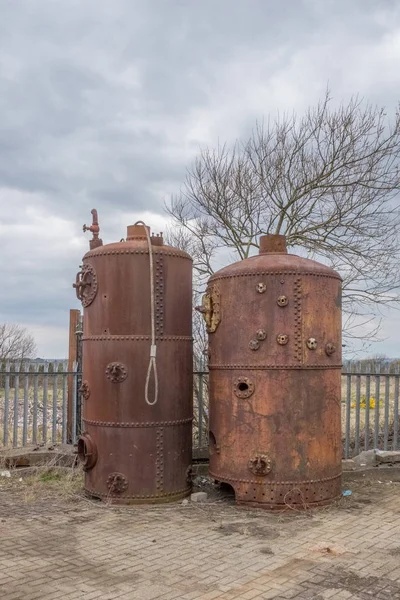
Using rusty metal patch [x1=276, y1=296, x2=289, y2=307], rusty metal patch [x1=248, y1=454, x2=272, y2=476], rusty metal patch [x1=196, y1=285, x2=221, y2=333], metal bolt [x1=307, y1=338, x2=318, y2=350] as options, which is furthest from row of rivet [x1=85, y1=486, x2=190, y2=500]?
rusty metal patch [x1=276, y1=296, x2=289, y2=307]

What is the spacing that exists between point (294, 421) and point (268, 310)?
1350 mm

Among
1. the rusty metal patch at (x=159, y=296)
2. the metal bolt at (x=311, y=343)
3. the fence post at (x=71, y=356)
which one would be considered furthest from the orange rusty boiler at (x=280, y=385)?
the fence post at (x=71, y=356)

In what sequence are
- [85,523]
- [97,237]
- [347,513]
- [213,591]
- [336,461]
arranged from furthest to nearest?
[97,237]
[336,461]
[347,513]
[85,523]
[213,591]

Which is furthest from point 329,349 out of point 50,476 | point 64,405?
point 64,405

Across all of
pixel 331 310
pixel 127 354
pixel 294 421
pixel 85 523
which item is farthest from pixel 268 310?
pixel 85 523

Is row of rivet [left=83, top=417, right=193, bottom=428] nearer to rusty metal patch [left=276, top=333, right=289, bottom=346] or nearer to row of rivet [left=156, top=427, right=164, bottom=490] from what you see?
row of rivet [left=156, top=427, right=164, bottom=490]

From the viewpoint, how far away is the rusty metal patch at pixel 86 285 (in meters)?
7.70

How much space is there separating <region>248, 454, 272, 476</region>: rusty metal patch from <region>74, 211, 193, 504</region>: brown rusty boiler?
1.06 m

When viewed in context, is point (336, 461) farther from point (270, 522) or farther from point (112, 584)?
point (112, 584)

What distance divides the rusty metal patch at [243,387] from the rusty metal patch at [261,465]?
28.8 inches

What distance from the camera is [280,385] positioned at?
7.12 meters

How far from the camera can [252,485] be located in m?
7.18

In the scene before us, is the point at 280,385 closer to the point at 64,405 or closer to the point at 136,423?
the point at 136,423

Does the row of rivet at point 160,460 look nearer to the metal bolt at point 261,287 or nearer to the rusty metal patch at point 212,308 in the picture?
the rusty metal patch at point 212,308
